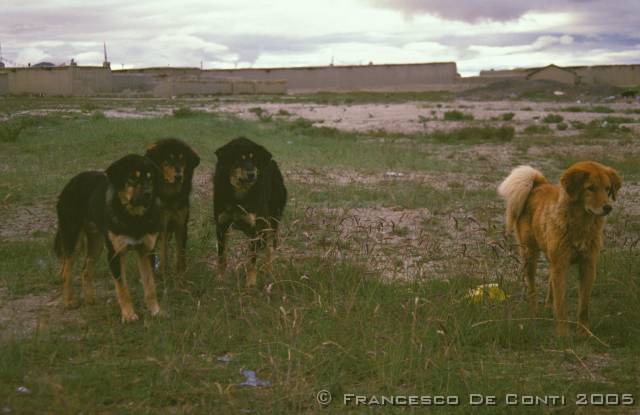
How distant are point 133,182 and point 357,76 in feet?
275

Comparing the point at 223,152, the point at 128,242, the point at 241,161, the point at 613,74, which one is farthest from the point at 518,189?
the point at 613,74

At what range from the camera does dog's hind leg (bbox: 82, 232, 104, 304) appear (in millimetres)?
6613

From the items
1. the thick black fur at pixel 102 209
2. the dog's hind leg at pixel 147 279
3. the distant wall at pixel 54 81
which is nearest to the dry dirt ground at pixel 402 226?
the thick black fur at pixel 102 209

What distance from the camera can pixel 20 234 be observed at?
910 cm

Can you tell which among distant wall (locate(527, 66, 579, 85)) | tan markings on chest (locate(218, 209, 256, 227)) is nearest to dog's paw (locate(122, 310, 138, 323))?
tan markings on chest (locate(218, 209, 256, 227))

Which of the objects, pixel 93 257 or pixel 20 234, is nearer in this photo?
pixel 93 257

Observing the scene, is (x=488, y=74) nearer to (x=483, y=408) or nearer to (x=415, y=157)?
(x=415, y=157)

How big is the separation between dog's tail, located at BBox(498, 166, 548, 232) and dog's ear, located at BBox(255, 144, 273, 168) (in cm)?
216

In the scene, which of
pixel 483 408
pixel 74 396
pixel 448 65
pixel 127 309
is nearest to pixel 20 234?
pixel 127 309

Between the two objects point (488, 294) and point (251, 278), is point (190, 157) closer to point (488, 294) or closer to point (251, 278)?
point (251, 278)

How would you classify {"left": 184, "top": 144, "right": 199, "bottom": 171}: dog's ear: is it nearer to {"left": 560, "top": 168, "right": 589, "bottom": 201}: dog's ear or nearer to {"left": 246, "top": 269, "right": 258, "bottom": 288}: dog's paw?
{"left": 246, "top": 269, "right": 258, "bottom": 288}: dog's paw

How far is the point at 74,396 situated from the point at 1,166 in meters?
11.3

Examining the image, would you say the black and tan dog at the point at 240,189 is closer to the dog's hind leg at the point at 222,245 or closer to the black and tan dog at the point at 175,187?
the dog's hind leg at the point at 222,245

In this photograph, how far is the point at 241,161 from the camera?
7.30 m
